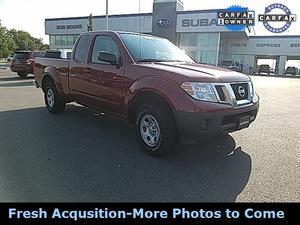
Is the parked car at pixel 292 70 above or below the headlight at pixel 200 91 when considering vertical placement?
below

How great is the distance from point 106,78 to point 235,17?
120ft

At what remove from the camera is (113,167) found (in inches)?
161

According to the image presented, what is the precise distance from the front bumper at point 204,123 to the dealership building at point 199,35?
3151 cm

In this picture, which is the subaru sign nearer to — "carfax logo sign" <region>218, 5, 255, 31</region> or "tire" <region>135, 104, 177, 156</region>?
"carfax logo sign" <region>218, 5, 255, 31</region>

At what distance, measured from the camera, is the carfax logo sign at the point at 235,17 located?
35.8 meters

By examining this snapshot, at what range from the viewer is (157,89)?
4.29 m

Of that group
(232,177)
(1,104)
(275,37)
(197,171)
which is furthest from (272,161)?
(275,37)

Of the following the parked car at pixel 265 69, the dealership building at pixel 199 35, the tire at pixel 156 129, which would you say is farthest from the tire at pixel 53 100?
the parked car at pixel 265 69

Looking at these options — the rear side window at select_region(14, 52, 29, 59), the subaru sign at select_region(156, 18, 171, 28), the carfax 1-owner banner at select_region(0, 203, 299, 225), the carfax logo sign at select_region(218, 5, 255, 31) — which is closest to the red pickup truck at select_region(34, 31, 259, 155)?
the carfax 1-owner banner at select_region(0, 203, 299, 225)

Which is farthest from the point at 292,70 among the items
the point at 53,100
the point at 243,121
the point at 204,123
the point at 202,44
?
the point at 204,123

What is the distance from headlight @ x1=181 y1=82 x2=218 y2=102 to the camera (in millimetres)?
4004

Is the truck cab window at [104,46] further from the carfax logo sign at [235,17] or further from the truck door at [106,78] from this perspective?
the carfax logo sign at [235,17]

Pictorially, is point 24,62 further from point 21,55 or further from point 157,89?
point 157,89

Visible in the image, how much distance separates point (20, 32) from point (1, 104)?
125 m
